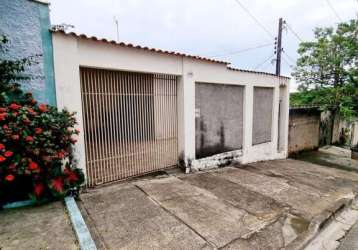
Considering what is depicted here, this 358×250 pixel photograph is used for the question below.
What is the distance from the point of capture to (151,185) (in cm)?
471

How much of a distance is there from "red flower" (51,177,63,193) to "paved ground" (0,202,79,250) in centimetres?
28

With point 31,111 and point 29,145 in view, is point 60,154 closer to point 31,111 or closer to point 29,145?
point 29,145

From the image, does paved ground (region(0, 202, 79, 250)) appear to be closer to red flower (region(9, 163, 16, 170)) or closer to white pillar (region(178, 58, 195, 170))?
red flower (region(9, 163, 16, 170))

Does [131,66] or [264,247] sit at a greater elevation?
[131,66]

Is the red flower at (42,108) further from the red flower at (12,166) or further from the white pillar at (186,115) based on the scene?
the white pillar at (186,115)

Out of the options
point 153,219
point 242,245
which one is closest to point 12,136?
point 153,219

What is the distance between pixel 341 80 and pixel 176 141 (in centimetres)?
1045

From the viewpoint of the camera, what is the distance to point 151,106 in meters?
5.35

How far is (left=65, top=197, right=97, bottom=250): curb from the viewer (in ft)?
8.12

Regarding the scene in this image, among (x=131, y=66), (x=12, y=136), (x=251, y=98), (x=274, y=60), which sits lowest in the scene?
(x=12, y=136)

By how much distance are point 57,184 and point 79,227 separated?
1.10 meters

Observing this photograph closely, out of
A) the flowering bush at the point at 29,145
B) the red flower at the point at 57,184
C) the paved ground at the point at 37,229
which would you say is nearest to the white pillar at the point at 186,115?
the flowering bush at the point at 29,145

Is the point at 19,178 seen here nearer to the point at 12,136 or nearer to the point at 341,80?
the point at 12,136

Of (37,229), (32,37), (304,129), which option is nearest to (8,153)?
(37,229)
